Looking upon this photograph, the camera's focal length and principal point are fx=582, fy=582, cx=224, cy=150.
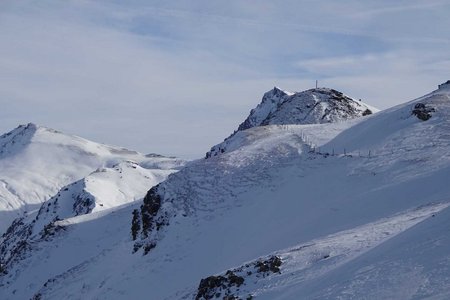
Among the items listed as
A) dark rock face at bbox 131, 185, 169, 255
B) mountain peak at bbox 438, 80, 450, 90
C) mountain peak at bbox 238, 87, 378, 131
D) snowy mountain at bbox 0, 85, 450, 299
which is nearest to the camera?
snowy mountain at bbox 0, 85, 450, 299

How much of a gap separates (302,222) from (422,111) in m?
17.0

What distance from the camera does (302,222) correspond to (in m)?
31.0

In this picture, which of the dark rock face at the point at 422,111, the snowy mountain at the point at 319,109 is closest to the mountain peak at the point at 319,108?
the snowy mountain at the point at 319,109

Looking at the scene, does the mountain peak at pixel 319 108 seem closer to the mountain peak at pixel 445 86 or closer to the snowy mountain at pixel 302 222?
the mountain peak at pixel 445 86

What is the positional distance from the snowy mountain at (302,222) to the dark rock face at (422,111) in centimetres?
13

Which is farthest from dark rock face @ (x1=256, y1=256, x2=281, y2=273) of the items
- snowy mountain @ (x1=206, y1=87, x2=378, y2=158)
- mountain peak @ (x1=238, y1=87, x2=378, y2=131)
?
mountain peak @ (x1=238, y1=87, x2=378, y2=131)

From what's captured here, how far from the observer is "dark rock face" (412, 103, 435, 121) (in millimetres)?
41969

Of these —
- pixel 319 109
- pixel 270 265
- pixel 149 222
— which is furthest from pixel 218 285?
pixel 319 109

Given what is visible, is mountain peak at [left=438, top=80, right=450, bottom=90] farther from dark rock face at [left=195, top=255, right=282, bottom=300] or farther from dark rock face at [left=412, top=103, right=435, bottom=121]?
dark rock face at [left=195, top=255, right=282, bottom=300]

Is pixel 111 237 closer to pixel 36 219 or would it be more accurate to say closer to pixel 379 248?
pixel 36 219

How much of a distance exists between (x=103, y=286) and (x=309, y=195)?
14.4 meters

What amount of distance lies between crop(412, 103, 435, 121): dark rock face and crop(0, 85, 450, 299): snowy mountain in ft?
0.43

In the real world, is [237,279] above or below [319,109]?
below

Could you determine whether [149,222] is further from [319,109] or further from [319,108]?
[319,108]
